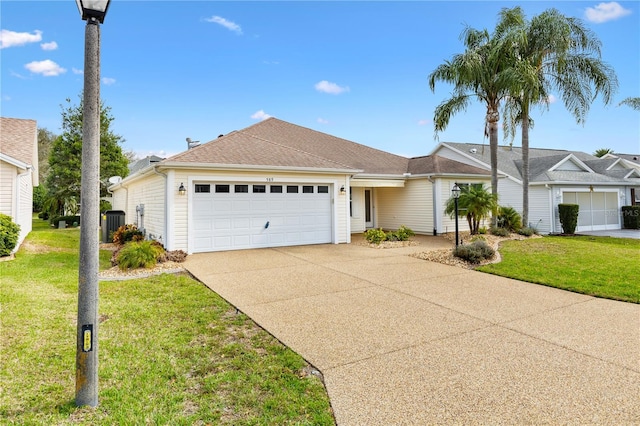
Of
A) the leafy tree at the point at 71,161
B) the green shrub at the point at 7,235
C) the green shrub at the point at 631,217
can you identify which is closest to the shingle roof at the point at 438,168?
the green shrub at the point at 631,217

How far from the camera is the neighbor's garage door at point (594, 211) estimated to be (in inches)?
723

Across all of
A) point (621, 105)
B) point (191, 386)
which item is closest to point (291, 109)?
point (621, 105)

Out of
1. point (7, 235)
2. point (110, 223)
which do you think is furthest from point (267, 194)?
point (110, 223)

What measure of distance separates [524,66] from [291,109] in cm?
1299

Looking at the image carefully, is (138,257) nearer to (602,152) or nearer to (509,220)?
(509,220)

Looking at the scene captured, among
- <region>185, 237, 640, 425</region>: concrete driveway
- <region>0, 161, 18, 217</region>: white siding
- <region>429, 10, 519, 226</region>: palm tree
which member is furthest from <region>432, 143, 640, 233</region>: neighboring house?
<region>0, 161, 18, 217</region>: white siding

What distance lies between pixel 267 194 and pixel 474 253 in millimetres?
6729

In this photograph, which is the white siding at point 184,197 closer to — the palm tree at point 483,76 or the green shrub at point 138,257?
the green shrub at point 138,257

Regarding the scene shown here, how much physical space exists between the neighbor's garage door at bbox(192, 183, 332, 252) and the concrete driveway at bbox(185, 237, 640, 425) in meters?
3.31

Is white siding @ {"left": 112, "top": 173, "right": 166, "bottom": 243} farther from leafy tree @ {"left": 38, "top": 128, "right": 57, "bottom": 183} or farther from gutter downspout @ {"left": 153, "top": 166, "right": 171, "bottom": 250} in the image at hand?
leafy tree @ {"left": 38, "top": 128, "right": 57, "bottom": 183}

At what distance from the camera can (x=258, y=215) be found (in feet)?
38.3

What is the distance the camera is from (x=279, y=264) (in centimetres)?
898

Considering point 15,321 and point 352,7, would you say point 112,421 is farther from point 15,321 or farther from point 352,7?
point 352,7

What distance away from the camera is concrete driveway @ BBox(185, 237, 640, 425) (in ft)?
9.12
